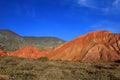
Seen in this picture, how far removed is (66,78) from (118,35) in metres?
58.1

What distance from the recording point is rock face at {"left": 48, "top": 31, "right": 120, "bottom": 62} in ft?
249

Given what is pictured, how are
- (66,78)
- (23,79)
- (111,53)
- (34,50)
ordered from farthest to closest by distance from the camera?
(34,50) < (111,53) < (66,78) < (23,79)

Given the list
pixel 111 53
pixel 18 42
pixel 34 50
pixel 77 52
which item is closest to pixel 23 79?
pixel 111 53

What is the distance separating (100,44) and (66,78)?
5065 cm

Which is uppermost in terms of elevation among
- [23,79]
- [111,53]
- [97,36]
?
[97,36]

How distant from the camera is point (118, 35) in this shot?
85250 mm

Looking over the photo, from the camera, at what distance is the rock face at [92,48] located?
75812 mm

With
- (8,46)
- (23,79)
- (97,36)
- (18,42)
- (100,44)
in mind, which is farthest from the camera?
(18,42)

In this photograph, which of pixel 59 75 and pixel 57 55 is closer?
pixel 59 75

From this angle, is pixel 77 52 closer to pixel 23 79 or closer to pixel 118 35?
pixel 118 35

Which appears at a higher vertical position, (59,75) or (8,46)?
(8,46)

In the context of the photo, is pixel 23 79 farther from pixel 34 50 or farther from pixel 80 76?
pixel 34 50

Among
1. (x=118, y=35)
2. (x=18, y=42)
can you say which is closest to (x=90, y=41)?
(x=118, y=35)

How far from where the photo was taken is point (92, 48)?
7850 cm
